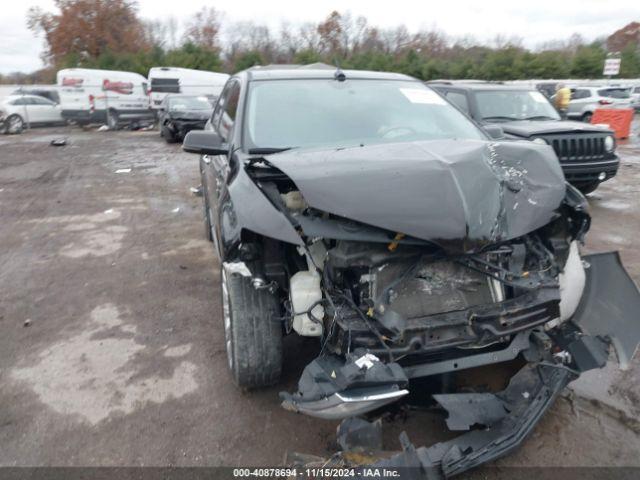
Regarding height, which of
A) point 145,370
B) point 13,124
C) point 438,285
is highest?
point 438,285

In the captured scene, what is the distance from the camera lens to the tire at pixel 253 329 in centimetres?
284

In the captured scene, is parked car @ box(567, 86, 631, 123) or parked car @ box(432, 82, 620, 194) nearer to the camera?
parked car @ box(432, 82, 620, 194)

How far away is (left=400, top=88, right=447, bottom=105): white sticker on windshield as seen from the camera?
401 centimetres

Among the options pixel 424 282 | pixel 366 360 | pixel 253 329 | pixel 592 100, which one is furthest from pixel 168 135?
pixel 592 100

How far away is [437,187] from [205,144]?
1.81 metres

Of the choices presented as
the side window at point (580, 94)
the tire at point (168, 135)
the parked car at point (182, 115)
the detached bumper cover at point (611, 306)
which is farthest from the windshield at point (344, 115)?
the side window at point (580, 94)

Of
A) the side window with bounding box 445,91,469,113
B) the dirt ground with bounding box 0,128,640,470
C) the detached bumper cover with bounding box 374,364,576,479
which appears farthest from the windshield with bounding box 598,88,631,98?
the detached bumper cover with bounding box 374,364,576,479

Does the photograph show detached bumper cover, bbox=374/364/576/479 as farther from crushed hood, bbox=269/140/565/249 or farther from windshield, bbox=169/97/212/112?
windshield, bbox=169/97/212/112

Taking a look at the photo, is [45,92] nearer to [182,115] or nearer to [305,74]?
[182,115]

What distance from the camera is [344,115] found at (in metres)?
3.71

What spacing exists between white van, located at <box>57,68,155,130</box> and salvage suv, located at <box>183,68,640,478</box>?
19819 mm

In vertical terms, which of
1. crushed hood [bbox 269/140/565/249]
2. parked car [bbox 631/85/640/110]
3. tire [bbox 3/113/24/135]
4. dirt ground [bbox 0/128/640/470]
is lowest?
parked car [bbox 631/85/640/110]

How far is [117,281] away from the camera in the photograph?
195 inches

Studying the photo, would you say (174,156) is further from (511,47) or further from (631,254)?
(511,47)
